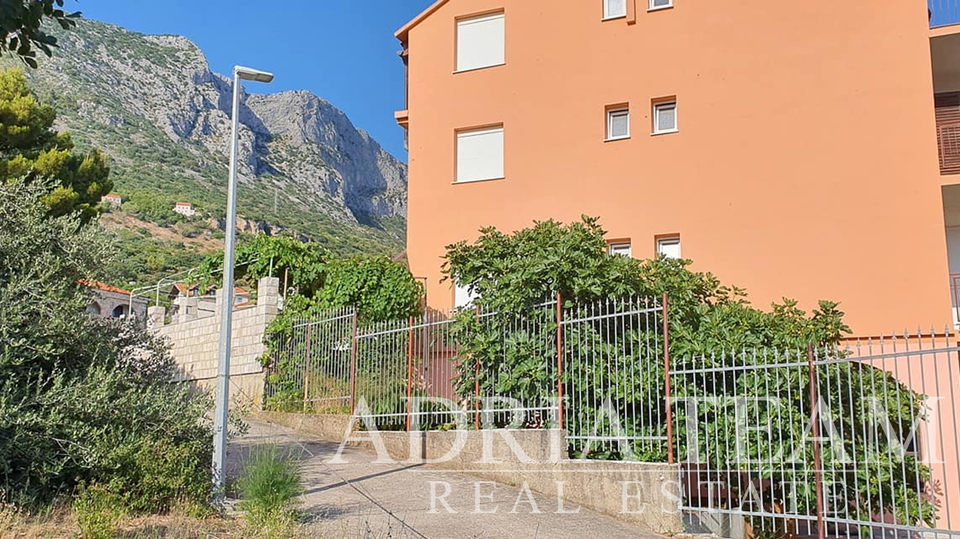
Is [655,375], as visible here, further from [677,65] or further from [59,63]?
[59,63]

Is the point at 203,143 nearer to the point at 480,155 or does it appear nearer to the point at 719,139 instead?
the point at 480,155

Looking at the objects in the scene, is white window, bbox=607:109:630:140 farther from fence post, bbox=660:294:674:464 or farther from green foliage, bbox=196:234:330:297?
fence post, bbox=660:294:674:464

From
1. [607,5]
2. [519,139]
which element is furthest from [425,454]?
[607,5]

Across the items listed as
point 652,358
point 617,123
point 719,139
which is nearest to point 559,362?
point 652,358

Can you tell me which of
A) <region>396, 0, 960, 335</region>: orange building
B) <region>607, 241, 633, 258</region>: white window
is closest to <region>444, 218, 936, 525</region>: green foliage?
<region>396, 0, 960, 335</region>: orange building

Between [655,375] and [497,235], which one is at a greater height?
[497,235]

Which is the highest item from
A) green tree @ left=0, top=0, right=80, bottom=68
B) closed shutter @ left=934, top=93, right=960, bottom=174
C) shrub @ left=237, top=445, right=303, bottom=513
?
closed shutter @ left=934, top=93, right=960, bottom=174

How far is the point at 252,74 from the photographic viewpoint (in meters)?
9.25

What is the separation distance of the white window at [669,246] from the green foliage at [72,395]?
29.7 ft

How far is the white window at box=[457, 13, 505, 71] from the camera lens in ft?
57.9

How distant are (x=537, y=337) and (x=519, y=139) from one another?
24.0 feet

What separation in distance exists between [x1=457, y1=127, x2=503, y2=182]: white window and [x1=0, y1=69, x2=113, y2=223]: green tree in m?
8.25

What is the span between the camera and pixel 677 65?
1588cm

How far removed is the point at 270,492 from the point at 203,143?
67.2 metres
